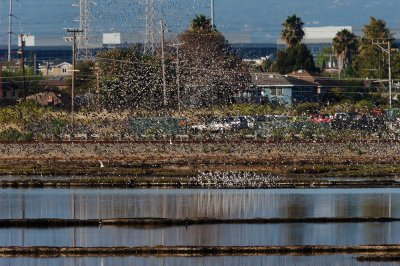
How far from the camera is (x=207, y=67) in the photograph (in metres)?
113

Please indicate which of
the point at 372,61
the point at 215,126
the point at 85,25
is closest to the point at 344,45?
the point at 372,61

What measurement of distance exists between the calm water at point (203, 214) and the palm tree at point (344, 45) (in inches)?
4926

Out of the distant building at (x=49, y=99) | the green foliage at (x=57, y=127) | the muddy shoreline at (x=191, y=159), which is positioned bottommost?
the muddy shoreline at (x=191, y=159)

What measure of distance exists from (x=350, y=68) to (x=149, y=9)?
6569cm

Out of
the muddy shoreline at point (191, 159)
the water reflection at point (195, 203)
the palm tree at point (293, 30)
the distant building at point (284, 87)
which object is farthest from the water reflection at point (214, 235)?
the palm tree at point (293, 30)

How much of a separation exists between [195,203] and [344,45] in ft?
435

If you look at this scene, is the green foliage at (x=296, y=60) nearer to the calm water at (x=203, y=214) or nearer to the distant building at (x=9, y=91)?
the distant building at (x=9, y=91)

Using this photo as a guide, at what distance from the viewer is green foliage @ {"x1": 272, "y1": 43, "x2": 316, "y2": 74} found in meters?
150

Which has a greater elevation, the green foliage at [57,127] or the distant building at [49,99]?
the distant building at [49,99]

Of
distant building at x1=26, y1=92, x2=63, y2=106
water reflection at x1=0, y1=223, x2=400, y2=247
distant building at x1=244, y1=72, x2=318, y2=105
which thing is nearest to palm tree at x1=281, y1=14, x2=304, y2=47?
distant building at x1=244, y1=72, x2=318, y2=105

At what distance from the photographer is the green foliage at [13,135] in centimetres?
6981

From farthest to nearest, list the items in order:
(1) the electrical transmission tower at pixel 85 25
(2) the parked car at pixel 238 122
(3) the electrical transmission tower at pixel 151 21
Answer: (1) the electrical transmission tower at pixel 85 25, (3) the electrical transmission tower at pixel 151 21, (2) the parked car at pixel 238 122

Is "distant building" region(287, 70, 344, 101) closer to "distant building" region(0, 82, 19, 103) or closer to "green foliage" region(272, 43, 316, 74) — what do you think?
"green foliage" region(272, 43, 316, 74)

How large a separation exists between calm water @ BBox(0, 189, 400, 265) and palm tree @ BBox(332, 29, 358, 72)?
12512 centimetres
